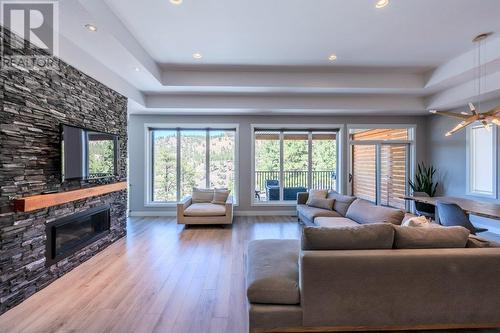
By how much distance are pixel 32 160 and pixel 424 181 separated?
776 cm

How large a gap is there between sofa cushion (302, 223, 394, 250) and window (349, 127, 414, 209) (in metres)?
5.00

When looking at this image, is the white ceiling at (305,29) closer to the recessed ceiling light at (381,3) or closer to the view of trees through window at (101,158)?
the recessed ceiling light at (381,3)

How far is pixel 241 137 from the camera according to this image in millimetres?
6691

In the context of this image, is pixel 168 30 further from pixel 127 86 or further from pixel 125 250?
pixel 125 250

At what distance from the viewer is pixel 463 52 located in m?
4.20

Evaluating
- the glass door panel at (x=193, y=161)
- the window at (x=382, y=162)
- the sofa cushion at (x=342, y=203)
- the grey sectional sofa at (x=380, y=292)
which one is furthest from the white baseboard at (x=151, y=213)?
the grey sectional sofa at (x=380, y=292)

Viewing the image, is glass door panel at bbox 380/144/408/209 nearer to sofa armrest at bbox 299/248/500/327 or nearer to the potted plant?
the potted plant

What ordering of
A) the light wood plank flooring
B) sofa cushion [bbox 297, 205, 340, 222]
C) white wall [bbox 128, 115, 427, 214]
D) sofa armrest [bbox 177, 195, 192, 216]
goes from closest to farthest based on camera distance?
the light wood plank flooring, sofa cushion [bbox 297, 205, 340, 222], sofa armrest [bbox 177, 195, 192, 216], white wall [bbox 128, 115, 427, 214]

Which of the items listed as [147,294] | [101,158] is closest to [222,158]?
[101,158]

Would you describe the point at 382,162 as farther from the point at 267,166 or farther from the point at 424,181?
the point at 267,166

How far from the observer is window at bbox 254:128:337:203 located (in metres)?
6.88

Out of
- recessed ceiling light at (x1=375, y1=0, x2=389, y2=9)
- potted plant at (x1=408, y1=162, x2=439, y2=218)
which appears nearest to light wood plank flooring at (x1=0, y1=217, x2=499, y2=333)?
recessed ceiling light at (x1=375, y1=0, x2=389, y2=9)

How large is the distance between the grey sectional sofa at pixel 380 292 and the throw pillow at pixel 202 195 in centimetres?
426

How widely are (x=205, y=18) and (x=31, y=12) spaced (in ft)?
5.85
